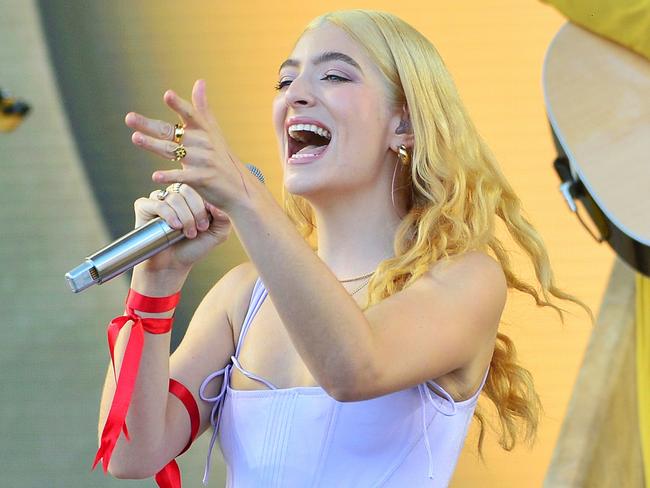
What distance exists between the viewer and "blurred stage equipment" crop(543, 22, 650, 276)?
145 centimetres

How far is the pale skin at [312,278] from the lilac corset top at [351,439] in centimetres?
3

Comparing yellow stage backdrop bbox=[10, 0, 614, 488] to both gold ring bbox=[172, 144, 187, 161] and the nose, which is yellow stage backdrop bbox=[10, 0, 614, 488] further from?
gold ring bbox=[172, 144, 187, 161]

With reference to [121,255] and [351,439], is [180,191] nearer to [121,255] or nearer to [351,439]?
[121,255]

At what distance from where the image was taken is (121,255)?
109cm

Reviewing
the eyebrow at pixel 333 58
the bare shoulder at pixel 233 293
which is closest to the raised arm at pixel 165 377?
the bare shoulder at pixel 233 293

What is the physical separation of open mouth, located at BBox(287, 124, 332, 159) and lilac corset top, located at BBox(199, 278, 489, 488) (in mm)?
307

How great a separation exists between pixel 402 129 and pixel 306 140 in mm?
133

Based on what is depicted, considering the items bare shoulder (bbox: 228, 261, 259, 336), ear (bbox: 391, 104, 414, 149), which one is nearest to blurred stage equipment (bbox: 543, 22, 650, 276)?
ear (bbox: 391, 104, 414, 149)

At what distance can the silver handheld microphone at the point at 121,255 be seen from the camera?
1.07 meters

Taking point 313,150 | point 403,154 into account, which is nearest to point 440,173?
point 403,154

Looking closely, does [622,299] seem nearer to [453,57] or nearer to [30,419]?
[453,57]

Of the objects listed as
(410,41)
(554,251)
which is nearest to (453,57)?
(554,251)

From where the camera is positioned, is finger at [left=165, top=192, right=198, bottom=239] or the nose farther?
the nose

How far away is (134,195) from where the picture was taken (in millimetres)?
2117
